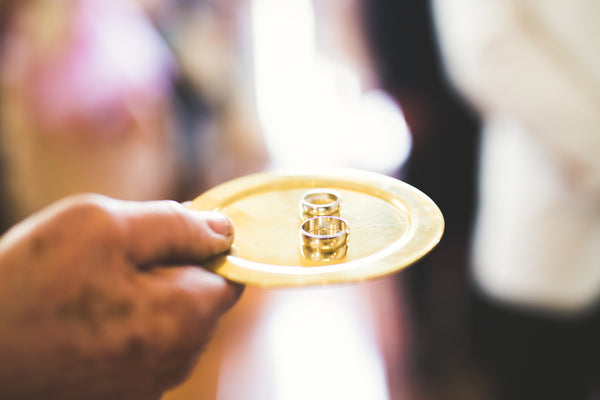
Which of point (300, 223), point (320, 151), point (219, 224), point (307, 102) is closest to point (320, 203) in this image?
point (300, 223)

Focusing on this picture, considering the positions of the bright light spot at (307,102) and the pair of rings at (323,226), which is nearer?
the pair of rings at (323,226)

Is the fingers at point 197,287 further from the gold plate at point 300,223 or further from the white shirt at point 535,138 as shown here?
the white shirt at point 535,138

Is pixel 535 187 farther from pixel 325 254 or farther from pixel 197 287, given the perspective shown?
pixel 197 287

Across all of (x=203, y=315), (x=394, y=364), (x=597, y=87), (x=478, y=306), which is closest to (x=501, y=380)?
(x=478, y=306)

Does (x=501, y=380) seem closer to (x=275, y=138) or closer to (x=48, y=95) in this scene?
(x=275, y=138)

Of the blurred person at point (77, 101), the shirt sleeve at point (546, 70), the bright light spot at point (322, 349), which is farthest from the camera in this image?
the blurred person at point (77, 101)

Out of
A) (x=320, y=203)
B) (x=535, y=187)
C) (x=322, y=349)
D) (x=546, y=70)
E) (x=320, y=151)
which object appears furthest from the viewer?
(x=320, y=151)

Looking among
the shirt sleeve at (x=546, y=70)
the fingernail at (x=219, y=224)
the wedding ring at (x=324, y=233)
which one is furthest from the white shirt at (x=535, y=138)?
the fingernail at (x=219, y=224)
